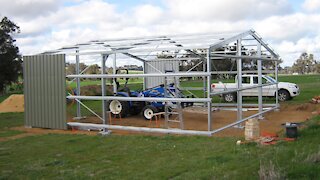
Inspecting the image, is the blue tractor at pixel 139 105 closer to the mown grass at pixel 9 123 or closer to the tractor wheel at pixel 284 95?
the mown grass at pixel 9 123

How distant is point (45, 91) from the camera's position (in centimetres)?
1356

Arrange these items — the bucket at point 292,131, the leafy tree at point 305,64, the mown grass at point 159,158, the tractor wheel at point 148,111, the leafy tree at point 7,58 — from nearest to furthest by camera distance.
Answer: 1. the mown grass at point 159,158
2. the bucket at point 292,131
3. the tractor wheel at point 148,111
4. the leafy tree at point 7,58
5. the leafy tree at point 305,64

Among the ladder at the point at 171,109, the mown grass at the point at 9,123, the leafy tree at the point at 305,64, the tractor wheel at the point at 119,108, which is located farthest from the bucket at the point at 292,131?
the leafy tree at the point at 305,64

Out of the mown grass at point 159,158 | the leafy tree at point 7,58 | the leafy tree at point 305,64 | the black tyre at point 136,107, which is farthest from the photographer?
the leafy tree at point 305,64

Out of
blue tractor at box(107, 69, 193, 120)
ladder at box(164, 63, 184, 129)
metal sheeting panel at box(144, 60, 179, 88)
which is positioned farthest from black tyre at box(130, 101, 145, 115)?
metal sheeting panel at box(144, 60, 179, 88)

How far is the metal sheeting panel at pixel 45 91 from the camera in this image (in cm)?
1316

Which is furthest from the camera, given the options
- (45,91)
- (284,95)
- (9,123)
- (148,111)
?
(284,95)

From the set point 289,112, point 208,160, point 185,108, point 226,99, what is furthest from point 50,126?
point 226,99

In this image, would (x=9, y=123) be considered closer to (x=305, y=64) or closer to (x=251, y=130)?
(x=251, y=130)

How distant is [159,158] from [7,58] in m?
38.3

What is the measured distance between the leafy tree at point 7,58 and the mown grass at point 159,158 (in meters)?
33.7

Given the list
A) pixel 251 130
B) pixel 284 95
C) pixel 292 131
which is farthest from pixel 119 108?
pixel 284 95

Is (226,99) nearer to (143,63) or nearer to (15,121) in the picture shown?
(143,63)

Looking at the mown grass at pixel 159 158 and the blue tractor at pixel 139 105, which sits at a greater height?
the blue tractor at pixel 139 105
